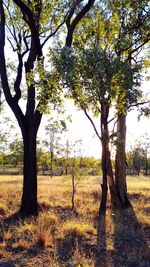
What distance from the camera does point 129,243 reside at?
806cm

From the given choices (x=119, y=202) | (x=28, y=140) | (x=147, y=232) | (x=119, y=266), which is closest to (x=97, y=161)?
(x=119, y=202)

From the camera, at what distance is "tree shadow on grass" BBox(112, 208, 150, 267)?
21.8ft

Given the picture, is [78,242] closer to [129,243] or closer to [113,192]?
[129,243]

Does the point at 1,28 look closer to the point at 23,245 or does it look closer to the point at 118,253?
the point at 23,245

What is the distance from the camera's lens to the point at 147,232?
937cm

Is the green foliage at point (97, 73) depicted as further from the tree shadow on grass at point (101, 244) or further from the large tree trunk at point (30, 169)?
the large tree trunk at point (30, 169)

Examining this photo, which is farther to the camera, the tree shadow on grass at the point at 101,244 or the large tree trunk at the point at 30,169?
the large tree trunk at the point at 30,169

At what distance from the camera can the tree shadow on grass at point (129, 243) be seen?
665 cm

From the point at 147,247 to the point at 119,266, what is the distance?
1.32 metres

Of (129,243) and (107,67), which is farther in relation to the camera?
(129,243)

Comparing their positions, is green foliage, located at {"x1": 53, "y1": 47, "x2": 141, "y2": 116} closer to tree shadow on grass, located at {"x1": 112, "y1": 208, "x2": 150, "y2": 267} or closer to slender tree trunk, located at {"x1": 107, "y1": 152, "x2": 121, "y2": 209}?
tree shadow on grass, located at {"x1": 112, "y1": 208, "x2": 150, "y2": 267}

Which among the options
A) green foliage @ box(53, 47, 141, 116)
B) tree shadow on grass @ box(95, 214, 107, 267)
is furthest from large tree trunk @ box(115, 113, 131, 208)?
green foliage @ box(53, 47, 141, 116)

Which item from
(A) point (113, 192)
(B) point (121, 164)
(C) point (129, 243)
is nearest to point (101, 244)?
(C) point (129, 243)

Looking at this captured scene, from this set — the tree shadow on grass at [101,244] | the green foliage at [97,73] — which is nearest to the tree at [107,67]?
the green foliage at [97,73]
